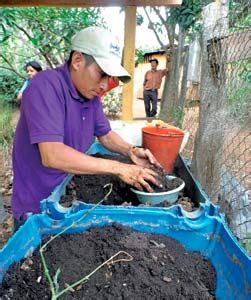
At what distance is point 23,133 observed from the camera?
201 cm

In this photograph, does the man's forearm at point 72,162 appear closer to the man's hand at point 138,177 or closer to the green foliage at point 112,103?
the man's hand at point 138,177

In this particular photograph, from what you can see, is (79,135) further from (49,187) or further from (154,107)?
(154,107)

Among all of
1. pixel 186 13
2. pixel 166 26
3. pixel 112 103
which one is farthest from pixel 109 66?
pixel 112 103

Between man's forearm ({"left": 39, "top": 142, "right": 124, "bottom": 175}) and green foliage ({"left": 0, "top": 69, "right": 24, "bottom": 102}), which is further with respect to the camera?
green foliage ({"left": 0, "top": 69, "right": 24, "bottom": 102})

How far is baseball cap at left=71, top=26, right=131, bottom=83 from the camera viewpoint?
1.82m

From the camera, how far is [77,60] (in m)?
1.92

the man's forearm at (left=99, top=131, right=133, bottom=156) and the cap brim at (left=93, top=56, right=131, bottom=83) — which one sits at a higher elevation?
the cap brim at (left=93, top=56, right=131, bottom=83)

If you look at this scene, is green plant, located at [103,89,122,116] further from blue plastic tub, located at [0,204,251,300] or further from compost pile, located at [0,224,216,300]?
compost pile, located at [0,224,216,300]

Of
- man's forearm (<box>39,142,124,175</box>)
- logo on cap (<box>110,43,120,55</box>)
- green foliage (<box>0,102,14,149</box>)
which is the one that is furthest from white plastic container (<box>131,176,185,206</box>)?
green foliage (<box>0,102,14,149</box>)

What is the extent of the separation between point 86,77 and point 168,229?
96 centimetres

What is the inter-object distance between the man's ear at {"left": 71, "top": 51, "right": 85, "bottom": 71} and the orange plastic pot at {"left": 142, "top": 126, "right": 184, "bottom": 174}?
1.72ft

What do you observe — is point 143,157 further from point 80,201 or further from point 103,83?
point 80,201

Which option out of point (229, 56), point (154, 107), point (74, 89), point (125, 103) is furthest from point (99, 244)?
point (154, 107)

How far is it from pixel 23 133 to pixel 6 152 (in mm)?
5070
